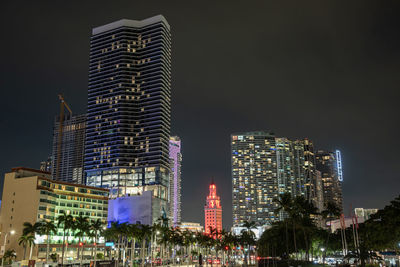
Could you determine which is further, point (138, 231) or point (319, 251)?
point (319, 251)

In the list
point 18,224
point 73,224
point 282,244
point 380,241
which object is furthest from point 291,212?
point 18,224

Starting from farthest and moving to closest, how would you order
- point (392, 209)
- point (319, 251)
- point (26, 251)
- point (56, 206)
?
point (56, 206) → point (319, 251) → point (26, 251) → point (392, 209)

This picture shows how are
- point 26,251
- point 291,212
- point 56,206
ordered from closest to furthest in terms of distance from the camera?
point 291,212
point 26,251
point 56,206

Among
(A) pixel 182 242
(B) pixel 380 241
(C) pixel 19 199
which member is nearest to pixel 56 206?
(C) pixel 19 199

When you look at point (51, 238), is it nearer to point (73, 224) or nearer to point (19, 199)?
point (19, 199)

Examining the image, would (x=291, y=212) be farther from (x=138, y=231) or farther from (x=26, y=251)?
(x=26, y=251)

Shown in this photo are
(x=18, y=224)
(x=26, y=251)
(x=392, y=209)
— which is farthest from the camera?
(x=18, y=224)

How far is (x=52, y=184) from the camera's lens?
574 feet

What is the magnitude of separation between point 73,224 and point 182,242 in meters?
60.1

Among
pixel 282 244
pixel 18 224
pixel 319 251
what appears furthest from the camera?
pixel 319 251

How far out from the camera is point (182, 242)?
171000 mm

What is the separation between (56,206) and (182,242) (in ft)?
199

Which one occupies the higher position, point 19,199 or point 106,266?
point 19,199

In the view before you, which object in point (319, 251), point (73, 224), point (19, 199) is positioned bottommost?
point (319, 251)
